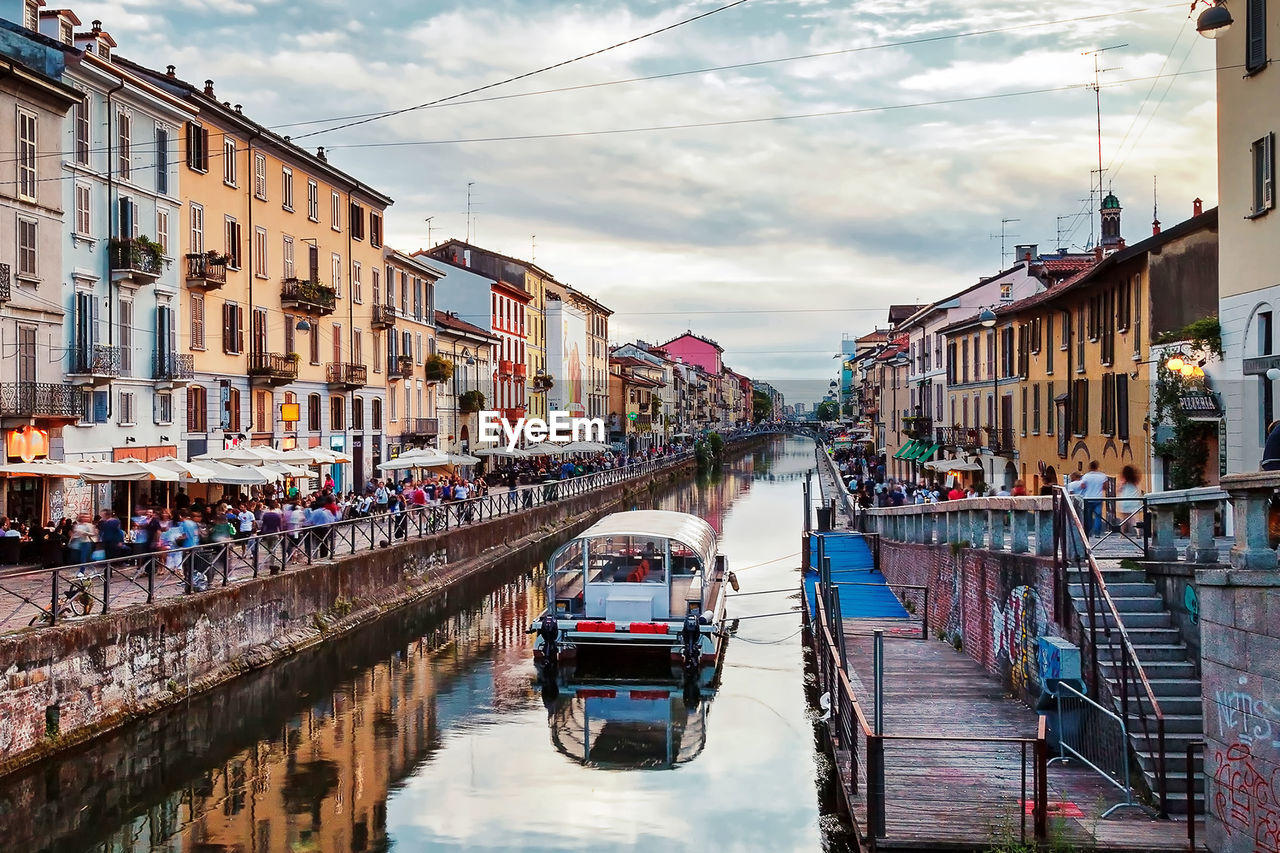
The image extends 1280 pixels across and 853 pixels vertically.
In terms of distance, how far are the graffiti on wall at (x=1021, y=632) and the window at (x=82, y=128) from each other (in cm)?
2236

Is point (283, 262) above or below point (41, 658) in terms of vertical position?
above

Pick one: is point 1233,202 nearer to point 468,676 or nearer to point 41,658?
point 468,676

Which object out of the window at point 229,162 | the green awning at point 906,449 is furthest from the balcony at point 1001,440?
the window at point 229,162

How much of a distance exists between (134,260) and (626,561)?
47.7 feet

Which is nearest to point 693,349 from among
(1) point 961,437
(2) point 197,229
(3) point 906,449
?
(3) point 906,449

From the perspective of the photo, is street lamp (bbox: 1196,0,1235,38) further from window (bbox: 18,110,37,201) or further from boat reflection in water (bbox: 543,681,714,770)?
window (bbox: 18,110,37,201)

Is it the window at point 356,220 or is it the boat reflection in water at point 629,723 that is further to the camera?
the window at point 356,220

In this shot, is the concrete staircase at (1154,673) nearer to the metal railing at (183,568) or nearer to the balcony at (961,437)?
the metal railing at (183,568)

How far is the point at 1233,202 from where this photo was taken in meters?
17.9

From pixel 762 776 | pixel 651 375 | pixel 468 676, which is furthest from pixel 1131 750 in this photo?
pixel 651 375

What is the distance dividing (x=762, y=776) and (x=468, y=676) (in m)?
7.47

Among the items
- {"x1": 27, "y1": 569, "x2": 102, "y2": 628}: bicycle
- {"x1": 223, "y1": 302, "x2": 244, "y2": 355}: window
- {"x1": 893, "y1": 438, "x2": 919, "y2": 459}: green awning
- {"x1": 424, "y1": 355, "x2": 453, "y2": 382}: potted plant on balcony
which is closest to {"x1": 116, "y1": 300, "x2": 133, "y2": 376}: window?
{"x1": 223, "y1": 302, "x2": 244, "y2": 355}: window

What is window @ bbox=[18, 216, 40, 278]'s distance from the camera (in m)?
23.8

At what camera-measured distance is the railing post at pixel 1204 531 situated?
9695 millimetres
